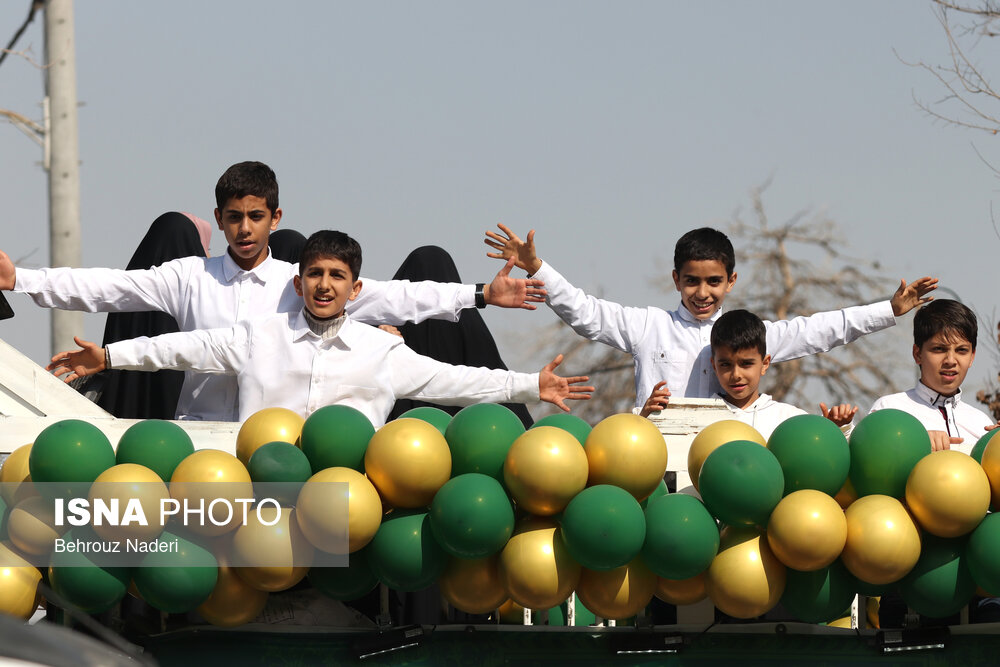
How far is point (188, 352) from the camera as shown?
528cm

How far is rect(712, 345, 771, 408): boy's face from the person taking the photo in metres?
5.60

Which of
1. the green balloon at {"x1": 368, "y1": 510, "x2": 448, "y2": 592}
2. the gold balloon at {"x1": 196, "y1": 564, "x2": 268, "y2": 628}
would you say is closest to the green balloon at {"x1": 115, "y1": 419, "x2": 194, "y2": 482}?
the gold balloon at {"x1": 196, "y1": 564, "x2": 268, "y2": 628}

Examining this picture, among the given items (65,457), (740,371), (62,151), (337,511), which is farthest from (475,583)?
(62,151)

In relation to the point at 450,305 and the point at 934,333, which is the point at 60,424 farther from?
the point at 934,333

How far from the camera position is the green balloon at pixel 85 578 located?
4.11 metres

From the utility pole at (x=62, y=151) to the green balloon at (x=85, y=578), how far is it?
6.21 m

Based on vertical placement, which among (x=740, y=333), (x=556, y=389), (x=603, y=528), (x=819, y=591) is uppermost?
(x=740, y=333)

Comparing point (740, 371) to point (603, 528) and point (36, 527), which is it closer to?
point (603, 528)

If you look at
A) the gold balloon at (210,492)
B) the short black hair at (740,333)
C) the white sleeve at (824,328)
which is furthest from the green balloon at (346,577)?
the white sleeve at (824,328)

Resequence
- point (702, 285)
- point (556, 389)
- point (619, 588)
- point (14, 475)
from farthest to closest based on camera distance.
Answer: point (702, 285), point (556, 389), point (14, 475), point (619, 588)

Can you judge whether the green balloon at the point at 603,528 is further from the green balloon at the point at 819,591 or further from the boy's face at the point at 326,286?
the boy's face at the point at 326,286

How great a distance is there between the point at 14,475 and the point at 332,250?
1.50 m

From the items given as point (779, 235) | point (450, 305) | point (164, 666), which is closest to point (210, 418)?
point (450, 305)

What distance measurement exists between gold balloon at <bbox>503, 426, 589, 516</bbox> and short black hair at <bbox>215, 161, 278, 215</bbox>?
6.88 ft
